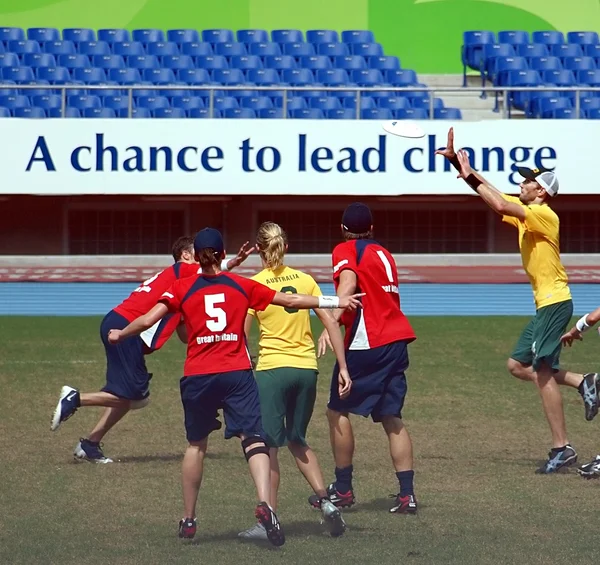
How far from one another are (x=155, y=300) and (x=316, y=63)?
17.9 meters

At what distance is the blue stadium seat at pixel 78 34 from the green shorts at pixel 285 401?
21.0 meters

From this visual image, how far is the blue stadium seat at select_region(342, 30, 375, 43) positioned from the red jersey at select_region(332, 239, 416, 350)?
2106 centimetres

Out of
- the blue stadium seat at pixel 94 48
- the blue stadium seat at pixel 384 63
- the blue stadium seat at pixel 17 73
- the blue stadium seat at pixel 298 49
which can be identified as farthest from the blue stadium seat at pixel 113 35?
the blue stadium seat at pixel 384 63

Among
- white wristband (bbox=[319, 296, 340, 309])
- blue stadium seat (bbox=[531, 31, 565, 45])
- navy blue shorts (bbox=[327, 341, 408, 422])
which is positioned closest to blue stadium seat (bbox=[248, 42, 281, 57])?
blue stadium seat (bbox=[531, 31, 565, 45])

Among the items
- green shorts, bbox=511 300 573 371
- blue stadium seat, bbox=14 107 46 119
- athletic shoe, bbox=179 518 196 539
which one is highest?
blue stadium seat, bbox=14 107 46 119

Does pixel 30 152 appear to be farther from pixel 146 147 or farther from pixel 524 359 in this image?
pixel 524 359

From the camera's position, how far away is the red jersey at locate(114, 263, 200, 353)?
29.3 feet

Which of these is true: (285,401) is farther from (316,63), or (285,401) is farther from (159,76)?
(316,63)

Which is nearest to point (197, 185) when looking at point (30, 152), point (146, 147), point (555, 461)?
point (146, 147)

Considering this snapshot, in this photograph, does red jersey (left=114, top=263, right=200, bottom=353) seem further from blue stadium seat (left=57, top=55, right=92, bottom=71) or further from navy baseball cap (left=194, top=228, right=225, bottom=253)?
blue stadium seat (left=57, top=55, right=92, bottom=71)

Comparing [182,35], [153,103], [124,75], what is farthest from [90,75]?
[182,35]

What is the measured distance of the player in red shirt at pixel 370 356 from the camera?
7.54 m

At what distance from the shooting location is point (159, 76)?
25594mm

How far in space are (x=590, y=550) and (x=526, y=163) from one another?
17382 mm
